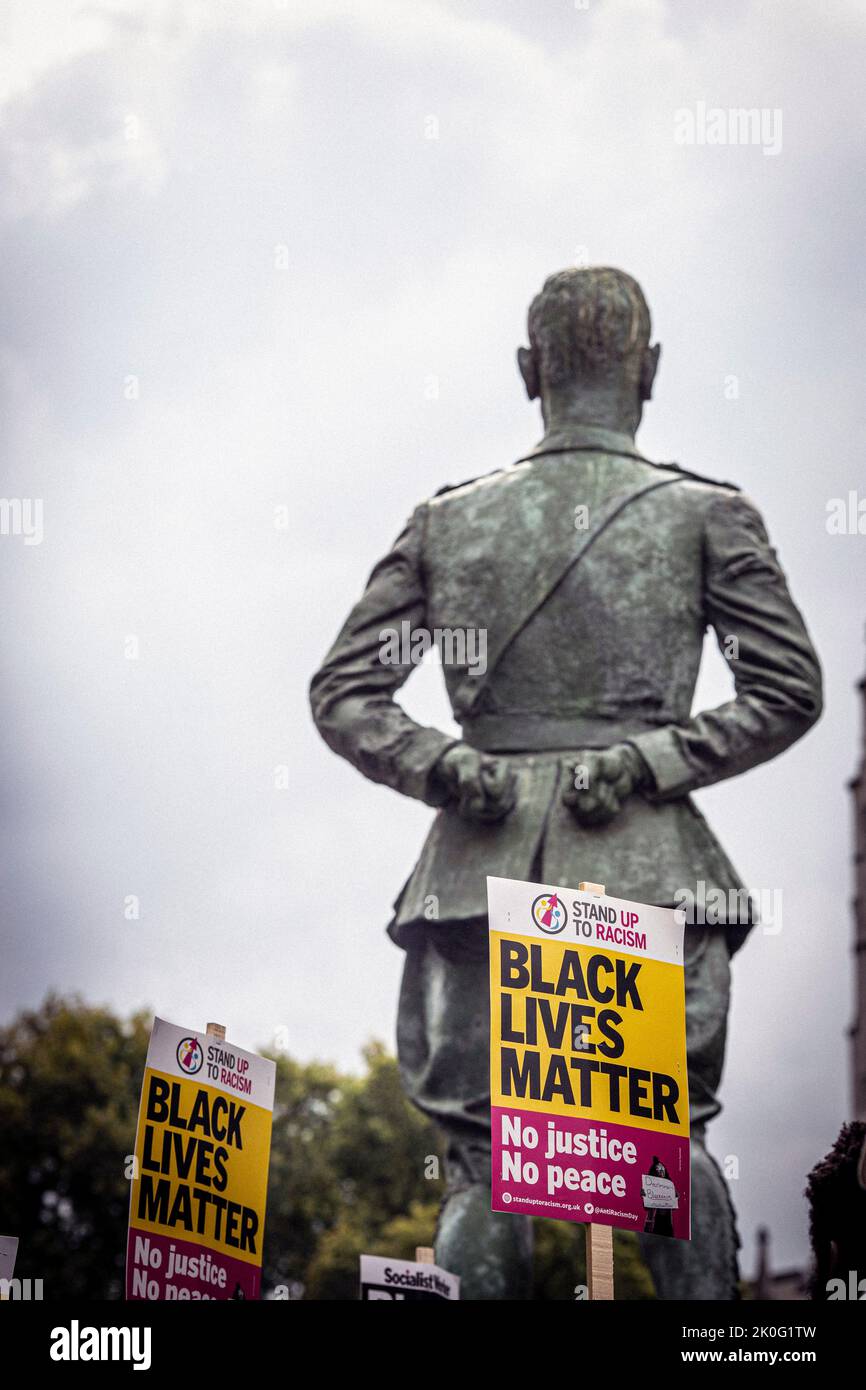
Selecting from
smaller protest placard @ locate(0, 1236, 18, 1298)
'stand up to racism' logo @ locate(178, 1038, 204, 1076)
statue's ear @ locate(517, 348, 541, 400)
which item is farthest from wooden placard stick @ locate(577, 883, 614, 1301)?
statue's ear @ locate(517, 348, 541, 400)

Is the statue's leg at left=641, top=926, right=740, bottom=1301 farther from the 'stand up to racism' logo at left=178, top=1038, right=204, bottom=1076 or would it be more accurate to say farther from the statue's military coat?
the 'stand up to racism' logo at left=178, top=1038, right=204, bottom=1076

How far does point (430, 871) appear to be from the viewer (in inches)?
413

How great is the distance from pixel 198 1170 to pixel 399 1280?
0.99 metres

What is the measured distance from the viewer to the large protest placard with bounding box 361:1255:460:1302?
903 cm

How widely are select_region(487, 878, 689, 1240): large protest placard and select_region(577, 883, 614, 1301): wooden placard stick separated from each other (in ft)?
0.49

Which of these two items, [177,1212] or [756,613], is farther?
[756,613]

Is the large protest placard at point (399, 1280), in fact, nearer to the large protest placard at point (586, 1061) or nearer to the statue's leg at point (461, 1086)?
the statue's leg at point (461, 1086)

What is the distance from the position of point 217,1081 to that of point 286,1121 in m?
38.9

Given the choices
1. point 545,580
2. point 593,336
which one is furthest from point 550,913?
point 593,336

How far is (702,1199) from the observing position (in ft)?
31.5

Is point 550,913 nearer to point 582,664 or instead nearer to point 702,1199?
point 702,1199
